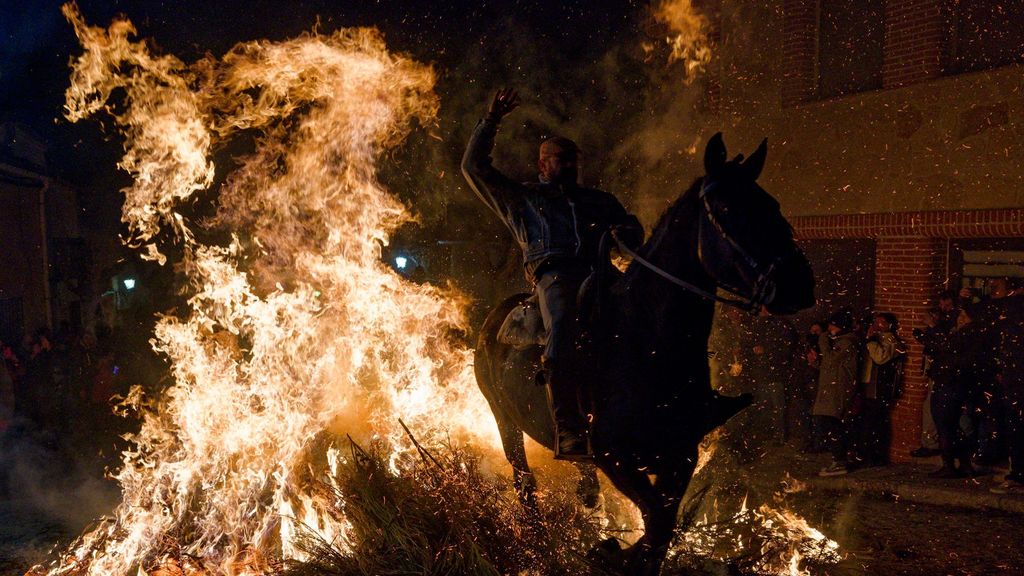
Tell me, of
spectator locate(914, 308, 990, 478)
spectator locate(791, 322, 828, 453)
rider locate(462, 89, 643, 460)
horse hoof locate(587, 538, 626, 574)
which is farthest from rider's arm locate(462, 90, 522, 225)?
spectator locate(791, 322, 828, 453)

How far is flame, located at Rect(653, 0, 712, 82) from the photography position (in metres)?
12.8

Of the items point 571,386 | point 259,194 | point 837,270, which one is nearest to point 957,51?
point 837,270

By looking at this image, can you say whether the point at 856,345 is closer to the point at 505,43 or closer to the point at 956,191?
the point at 956,191

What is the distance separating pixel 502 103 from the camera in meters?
5.66

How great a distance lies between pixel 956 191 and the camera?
991 centimetres

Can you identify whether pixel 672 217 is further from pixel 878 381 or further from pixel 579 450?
pixel 878 381

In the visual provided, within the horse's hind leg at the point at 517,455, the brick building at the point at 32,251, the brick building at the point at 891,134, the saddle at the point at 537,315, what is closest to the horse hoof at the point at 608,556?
the horse's hind leg at the point at 517,455

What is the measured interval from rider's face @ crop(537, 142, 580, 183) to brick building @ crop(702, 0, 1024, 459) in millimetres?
6485

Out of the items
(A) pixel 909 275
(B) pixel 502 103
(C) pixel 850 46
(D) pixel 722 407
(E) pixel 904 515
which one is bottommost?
(E) pixel 904 515

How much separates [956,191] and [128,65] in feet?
32.4

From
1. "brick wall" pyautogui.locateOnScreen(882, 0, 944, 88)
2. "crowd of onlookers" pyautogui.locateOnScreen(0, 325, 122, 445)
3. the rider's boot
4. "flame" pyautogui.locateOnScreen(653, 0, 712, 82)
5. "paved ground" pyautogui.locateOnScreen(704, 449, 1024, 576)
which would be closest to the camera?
the rider's boot

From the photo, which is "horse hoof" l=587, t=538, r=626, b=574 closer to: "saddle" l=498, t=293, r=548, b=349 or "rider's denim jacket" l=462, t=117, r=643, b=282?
"saddle" l=498, t=293, r=548, b=349

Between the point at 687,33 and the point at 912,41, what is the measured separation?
3766 millimetres

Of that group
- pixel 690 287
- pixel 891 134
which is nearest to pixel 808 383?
pixel 891 134
